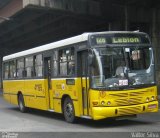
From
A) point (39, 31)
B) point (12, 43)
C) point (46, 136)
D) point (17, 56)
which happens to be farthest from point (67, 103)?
point (12, 43)

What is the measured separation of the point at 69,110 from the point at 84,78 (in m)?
1.66

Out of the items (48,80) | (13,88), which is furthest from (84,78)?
(13,88)

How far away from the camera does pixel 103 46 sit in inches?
558

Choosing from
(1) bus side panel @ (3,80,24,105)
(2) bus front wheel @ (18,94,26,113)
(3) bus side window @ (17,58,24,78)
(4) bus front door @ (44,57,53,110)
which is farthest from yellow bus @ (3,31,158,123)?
(1) bus side panel @ (3,80,24,105)

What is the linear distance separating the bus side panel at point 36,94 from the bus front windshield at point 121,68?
4531 mm

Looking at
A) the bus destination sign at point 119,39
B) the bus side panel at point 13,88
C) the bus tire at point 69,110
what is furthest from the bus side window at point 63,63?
the bus side panel at point 13,88

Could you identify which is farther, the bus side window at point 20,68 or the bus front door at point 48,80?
the bus side window at point 20,68

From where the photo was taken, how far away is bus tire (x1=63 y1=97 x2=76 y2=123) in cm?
1556

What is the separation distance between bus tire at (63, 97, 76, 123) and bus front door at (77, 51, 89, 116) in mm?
939

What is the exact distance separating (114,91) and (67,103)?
8.62ft

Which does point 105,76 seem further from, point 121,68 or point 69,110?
point 69,110

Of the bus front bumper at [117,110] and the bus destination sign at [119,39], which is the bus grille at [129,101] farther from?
the bus destination sign at [119,39]

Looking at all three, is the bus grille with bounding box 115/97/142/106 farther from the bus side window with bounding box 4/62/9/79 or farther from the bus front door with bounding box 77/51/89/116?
the bus side window with bounding box 4/62/9/79

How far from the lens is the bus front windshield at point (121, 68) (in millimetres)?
13922
